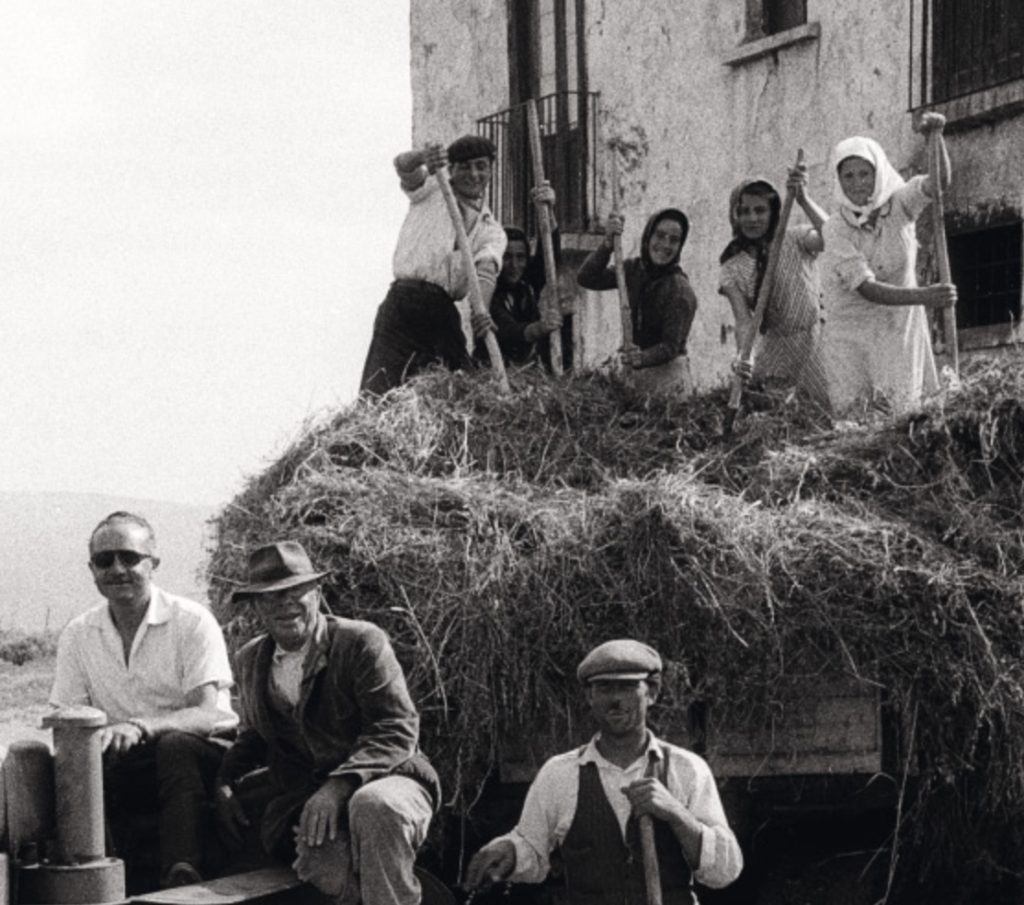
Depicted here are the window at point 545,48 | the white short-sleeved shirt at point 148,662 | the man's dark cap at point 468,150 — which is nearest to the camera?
the white short-sleeved shirt at point 148,662

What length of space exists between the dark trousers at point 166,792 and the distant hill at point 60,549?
30.8m

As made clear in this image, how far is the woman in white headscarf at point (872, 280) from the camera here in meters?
7.29

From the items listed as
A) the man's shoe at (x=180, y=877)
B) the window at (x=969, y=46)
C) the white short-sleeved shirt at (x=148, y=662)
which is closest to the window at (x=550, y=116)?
the window at (x=969, y=46)

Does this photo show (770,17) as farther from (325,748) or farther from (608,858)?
(608,858)

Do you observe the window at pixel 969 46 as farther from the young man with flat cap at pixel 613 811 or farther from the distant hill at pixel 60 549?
the distant hill at pixel 60 549

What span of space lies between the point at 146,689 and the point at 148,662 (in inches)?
3.3

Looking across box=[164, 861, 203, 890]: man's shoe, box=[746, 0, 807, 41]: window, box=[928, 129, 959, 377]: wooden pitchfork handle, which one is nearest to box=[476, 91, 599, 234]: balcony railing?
box=[746, 0, 807, 41]: window

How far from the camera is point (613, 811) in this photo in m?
4.71

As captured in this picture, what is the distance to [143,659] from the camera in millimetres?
5695

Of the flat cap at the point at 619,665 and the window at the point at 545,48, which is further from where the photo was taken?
the window at the point at 545,48

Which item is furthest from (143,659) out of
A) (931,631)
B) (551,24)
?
(551,24)

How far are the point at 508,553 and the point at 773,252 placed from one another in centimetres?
217

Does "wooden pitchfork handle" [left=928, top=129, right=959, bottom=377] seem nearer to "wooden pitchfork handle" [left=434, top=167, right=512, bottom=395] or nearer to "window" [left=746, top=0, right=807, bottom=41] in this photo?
"wooden pitchfork handle" [left=434, top=167, right=512, bottom=395]

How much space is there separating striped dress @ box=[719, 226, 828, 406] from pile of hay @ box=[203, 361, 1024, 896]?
1576 millimetres
